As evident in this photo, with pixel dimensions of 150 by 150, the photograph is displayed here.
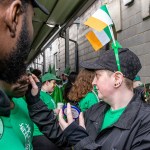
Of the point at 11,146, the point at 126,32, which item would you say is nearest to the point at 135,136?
the point at 11,146

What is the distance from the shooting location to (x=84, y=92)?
411cm

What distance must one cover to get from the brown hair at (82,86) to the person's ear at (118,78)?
1946 millimetres

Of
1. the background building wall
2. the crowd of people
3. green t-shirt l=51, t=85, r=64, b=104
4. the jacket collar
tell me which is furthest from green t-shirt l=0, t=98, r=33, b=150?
green t-shirt l=51, t=85, r=64, b=104

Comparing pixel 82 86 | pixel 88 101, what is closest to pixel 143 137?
pixel 88 101

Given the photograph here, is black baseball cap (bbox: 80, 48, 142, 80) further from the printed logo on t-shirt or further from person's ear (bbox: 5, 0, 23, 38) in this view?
person's ear (bbox: 5, 0, 23, 38)

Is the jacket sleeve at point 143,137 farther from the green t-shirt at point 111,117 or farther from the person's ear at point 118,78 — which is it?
the person's ear at point 118,78

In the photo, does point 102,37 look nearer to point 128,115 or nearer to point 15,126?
point 128,115

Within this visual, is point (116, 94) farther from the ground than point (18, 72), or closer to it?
closer to it

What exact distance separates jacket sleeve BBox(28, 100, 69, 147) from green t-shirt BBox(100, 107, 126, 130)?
32cm

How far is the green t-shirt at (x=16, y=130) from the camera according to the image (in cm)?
97

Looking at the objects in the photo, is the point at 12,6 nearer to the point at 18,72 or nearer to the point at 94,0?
the point at 18,72

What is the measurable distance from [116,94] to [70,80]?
3.54 meters

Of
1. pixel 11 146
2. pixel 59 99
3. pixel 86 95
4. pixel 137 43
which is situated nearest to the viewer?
pixel 11 146

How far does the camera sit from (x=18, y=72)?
0.93 metres
